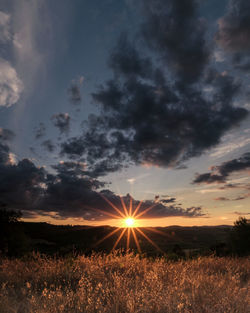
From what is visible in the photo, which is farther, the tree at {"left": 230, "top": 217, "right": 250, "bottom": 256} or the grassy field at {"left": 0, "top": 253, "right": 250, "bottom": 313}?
the tree at {"left": 230, "top": 217, "right": 250, "bottom": 256}

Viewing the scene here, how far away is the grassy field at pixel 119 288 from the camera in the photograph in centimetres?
441

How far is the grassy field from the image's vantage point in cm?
441

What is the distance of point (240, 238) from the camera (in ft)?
111

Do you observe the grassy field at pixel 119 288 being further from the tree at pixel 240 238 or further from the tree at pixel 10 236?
the tree at pixel 10 236

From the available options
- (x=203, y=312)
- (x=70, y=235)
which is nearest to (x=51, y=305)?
(x=203, y=312)

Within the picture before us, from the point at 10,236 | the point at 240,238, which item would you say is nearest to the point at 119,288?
the point at 240,238

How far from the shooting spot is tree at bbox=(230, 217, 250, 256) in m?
33.2

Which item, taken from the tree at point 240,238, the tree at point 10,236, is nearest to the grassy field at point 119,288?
the tree at point 240,238

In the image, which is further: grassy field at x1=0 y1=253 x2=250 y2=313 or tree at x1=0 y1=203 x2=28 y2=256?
tree at x1=0 y1=203 x2=28 y2=256

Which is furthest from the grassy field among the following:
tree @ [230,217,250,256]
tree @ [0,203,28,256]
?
tree @ [0,203,28,256]

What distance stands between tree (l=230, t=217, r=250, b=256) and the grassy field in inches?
1083

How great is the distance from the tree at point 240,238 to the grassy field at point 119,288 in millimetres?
27520

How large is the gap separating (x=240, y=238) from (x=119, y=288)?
1328 inches

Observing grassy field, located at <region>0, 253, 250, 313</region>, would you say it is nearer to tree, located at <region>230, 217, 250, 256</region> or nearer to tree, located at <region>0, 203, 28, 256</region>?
tree, located at <region>230, 217, 250, 256</region>
